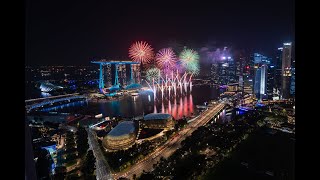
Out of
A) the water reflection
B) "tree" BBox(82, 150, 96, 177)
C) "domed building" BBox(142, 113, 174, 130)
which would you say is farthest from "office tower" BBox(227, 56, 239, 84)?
"tree" BBox(82, 150, 96, 177)

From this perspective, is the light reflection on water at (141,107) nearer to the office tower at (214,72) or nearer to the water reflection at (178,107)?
the water reflection at (178,107)

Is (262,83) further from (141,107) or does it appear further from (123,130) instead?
(123,130)

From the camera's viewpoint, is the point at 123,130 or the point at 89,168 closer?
the point at 89,168

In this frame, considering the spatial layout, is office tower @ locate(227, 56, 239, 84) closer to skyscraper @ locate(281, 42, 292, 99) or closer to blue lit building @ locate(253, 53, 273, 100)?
blue lit building @ locate(253, 53, 273, 100)

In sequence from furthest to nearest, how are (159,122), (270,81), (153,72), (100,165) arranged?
(153,72) < (270,81) < (159,122) < (100,165)

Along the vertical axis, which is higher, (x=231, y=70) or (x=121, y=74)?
(x=231, y=70)

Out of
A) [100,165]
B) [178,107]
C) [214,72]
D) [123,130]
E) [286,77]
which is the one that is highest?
[214,72]

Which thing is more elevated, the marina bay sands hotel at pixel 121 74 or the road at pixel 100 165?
the marina bay sands hotel at pixel 121 74

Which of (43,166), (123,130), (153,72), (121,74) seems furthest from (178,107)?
(121,74)

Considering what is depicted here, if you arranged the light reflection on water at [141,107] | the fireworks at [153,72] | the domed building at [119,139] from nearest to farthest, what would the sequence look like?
the domed building at [119,139] < the light reflection on water at [141,107] < the fireworks at [153,72]

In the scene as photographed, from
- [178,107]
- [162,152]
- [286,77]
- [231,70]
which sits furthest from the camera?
[231,70]

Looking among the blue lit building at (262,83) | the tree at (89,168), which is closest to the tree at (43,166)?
the tree at (89,168)
